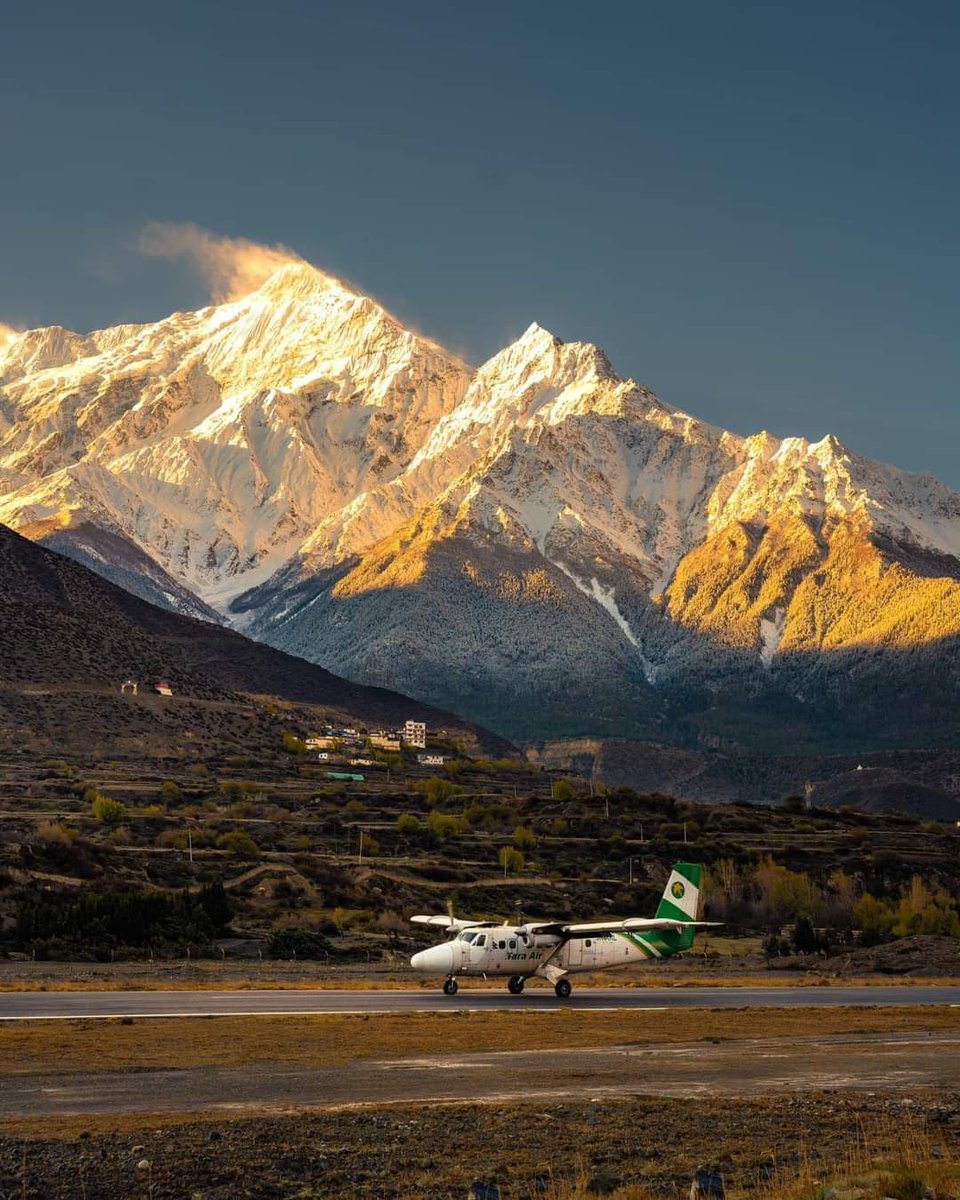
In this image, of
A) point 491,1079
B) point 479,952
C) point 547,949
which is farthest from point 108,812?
point 491,1079

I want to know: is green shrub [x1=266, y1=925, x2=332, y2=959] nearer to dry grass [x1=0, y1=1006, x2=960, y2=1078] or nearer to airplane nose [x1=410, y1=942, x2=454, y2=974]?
airplane nose [x1=410, y1=942, x2=454, y2=974]

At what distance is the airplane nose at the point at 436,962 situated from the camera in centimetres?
5591

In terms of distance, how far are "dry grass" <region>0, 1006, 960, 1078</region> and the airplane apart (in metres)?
6.31

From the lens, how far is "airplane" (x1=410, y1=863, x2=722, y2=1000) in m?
56.1

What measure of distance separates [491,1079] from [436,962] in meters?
23.5

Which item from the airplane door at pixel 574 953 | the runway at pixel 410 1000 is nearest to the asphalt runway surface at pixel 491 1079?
the runway at pixel 410 1000

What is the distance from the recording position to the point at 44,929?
228ft

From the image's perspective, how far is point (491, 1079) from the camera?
3275 cm

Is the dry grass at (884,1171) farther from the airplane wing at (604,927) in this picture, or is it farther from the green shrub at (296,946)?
the green shrub at (296,946)

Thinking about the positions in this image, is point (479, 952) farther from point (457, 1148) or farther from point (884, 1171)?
point (884, 1171)

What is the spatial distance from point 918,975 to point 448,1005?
2901 centimetres

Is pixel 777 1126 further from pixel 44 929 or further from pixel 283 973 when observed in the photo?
pixel 44 929

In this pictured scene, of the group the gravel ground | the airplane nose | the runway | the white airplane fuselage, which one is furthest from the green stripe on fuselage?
the gravel ground

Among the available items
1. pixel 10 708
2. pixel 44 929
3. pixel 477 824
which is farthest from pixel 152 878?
pixel 10 708
